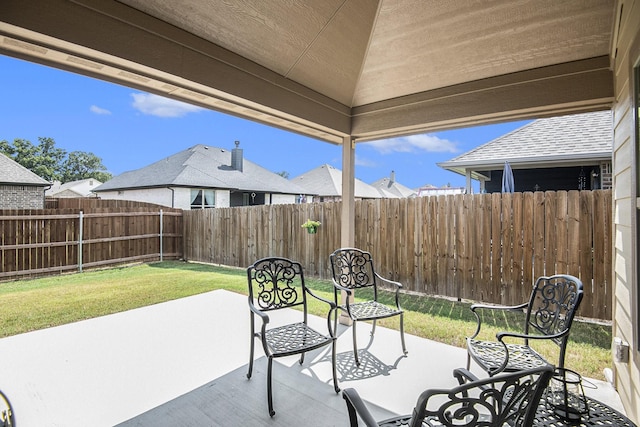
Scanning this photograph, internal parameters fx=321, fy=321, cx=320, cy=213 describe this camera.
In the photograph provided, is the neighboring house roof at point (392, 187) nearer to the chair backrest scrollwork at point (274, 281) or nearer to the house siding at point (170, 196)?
the house siding at point (170, 196)

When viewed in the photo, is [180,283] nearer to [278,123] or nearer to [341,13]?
[278,123]

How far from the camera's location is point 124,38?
178 centimetres

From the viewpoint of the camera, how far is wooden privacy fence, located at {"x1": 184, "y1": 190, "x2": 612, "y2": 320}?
12.5 feet

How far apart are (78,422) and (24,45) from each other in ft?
7.16

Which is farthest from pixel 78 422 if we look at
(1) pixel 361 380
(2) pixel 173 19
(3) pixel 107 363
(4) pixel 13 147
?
(4) pixel 13 147

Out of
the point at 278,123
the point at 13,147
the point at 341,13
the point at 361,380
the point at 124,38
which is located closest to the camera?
the point at 124,38

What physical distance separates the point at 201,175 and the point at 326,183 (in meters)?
8.76

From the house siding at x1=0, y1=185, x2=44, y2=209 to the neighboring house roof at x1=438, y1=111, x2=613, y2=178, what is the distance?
899cm

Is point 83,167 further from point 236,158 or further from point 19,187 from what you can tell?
point 19,187

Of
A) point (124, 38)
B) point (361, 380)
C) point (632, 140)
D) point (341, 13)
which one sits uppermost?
point (341, 13)

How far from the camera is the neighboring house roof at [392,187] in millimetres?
24856

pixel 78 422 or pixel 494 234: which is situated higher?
pixel 494 234

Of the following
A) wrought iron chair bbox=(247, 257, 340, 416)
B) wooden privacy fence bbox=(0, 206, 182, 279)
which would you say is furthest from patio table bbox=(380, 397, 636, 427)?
wooden privacy fence bbox=(0, 206, 182, 279)

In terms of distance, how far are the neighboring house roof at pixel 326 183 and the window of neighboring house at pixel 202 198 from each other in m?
6.86
